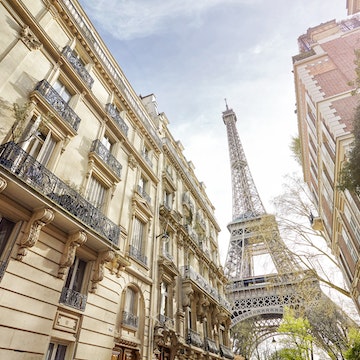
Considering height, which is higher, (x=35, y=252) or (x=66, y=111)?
(x=66, y=111)

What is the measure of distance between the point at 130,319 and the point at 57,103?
9.11 meters

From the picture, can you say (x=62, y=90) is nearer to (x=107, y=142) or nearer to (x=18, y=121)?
(x=107, y=142)

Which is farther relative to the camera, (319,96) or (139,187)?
(319,96)

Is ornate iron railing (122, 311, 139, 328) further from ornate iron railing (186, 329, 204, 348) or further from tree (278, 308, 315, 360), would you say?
tree (278, 308, 315, 360)

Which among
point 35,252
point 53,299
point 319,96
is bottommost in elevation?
point 53,299

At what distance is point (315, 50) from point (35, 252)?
2154cm

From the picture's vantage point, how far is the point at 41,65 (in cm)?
1002

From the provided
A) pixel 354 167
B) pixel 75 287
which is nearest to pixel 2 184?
pixel 75 287

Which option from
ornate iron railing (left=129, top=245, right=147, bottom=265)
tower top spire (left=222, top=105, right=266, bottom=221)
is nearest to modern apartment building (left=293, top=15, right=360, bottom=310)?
ornate iron railing (left=129, top=245, right=147, bottom=265)

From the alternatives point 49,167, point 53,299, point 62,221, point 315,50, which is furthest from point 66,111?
point 315,50

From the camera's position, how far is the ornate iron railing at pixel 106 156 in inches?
451

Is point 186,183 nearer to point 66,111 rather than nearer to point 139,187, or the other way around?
point 139,187

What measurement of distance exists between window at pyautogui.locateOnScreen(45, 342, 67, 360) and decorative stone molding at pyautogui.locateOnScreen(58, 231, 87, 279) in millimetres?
1851

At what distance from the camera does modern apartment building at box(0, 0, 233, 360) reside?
22.9ft
